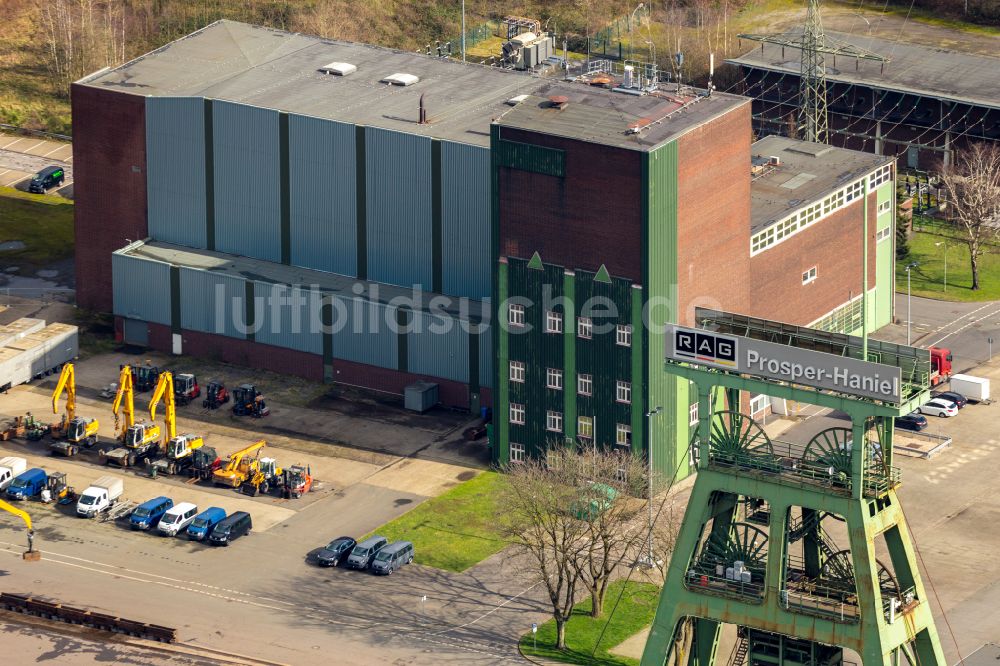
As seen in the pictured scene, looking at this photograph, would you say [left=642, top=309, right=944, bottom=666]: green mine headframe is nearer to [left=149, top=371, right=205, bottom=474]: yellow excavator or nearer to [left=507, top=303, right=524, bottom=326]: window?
[left=507, top=303, right=524, bottom=326]: window

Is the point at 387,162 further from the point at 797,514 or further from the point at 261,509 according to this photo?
the point at 797,514

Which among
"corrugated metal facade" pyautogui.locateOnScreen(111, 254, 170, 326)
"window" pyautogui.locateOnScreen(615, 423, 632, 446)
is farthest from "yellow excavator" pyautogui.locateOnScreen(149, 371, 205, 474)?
"window" pyautogui.locateOnScreen(615, 423, 632, 446)

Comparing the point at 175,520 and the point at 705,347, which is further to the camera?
the point at 175,520

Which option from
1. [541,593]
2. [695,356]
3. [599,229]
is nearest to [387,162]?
[599,229]

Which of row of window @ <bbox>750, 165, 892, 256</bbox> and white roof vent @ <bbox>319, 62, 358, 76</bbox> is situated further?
white roof vent @ <bbox>319, 62, 358, 76</bbox>

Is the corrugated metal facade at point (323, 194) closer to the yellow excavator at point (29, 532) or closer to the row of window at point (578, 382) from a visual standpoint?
the row of window at point (578, 382)

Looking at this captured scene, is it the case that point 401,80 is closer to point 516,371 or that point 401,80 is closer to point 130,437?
point 516,371

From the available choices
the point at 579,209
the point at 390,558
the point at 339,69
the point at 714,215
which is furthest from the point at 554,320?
the point at 339,69
